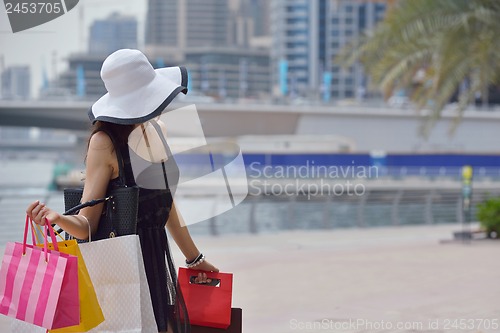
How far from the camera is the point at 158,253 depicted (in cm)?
356

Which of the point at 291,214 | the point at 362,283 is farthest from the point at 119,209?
the point at 291,214

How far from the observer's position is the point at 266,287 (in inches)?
367

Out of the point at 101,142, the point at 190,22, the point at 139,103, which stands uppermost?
the point at 139,103

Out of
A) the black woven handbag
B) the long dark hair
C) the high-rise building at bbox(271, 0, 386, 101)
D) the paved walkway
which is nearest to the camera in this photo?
the black woven handbag

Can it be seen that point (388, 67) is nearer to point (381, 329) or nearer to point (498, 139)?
point (381, 329)

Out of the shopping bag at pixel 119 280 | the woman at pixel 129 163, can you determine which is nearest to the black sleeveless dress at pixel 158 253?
the woman at pixel 129 163

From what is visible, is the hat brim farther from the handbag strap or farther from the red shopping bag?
the red shopping bag

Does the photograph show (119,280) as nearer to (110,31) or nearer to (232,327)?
(232,327)

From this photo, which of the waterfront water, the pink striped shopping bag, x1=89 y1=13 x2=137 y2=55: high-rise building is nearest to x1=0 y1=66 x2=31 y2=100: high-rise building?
x1=89 y1=13 x2=137 y2=55: high-rise building

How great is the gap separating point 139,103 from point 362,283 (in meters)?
6.19

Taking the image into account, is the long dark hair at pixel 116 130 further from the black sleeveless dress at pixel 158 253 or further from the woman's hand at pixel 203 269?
the woman's hand at pixel 203 269

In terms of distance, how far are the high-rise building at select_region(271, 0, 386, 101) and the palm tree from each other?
145348 millimetres

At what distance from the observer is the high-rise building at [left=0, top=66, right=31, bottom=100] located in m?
78.2

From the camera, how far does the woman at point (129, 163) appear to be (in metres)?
3.40
